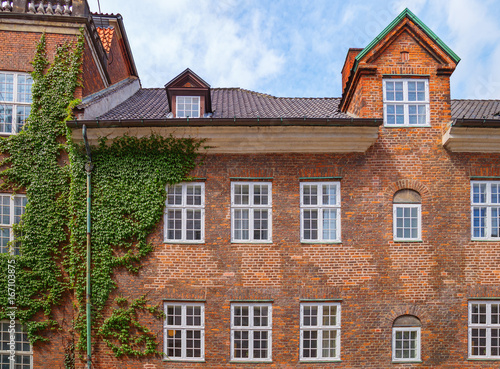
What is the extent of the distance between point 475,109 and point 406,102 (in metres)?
5.96

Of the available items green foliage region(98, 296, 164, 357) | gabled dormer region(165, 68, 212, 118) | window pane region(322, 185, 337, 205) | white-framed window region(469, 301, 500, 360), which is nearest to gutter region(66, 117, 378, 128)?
gabled dormer region(165, 68, 212, 118)

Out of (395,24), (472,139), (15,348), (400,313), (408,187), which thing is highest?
(395,24)

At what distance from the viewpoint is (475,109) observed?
16328mm

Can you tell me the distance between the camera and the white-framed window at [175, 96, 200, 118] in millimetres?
13422

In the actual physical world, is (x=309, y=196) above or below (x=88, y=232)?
above

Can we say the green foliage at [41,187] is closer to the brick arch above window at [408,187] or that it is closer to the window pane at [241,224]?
the window pane at [241,224]

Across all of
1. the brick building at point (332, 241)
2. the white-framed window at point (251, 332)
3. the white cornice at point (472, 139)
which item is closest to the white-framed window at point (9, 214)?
the brick building at point (332, 241)

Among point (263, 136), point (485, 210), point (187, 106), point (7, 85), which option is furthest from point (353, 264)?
point (7, 85)

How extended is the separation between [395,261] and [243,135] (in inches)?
239

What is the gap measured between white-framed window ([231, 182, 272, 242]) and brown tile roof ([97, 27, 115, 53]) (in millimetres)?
9870

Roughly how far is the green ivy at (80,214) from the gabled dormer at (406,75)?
5939 mm

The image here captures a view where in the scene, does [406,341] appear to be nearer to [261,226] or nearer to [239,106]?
[261,226]

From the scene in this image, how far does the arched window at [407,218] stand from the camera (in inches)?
473

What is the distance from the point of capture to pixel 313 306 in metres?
11.7
